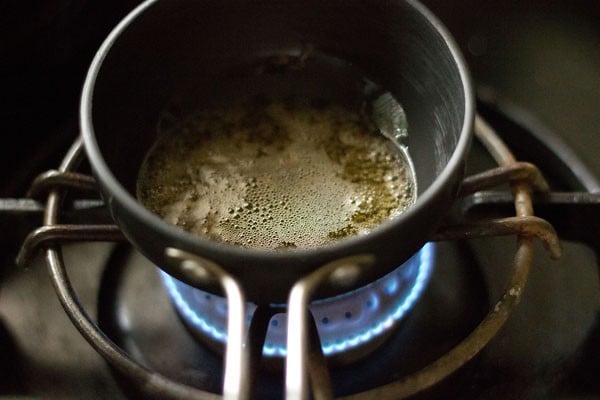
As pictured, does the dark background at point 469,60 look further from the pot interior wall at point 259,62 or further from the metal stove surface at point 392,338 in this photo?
the pot interior wall at point 259,62

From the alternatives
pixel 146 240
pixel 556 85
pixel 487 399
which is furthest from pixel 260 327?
pixel 556 85

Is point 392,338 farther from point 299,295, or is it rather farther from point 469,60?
point 469,60


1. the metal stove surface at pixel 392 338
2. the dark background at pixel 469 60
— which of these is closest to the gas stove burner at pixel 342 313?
the metal stove surface at pixel 392 338

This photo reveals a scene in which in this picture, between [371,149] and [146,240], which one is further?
[371,149]

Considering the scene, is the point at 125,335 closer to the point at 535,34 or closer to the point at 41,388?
the point at 41,388

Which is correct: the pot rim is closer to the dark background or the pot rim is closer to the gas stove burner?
the gas stove burner

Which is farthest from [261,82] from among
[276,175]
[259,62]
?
[276,175]

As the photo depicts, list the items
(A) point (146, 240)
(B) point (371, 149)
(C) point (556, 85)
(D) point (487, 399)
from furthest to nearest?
(C) point (556, 85), (B) point (371, 149), (D) point (487, 399), (A) point (146, 240)
